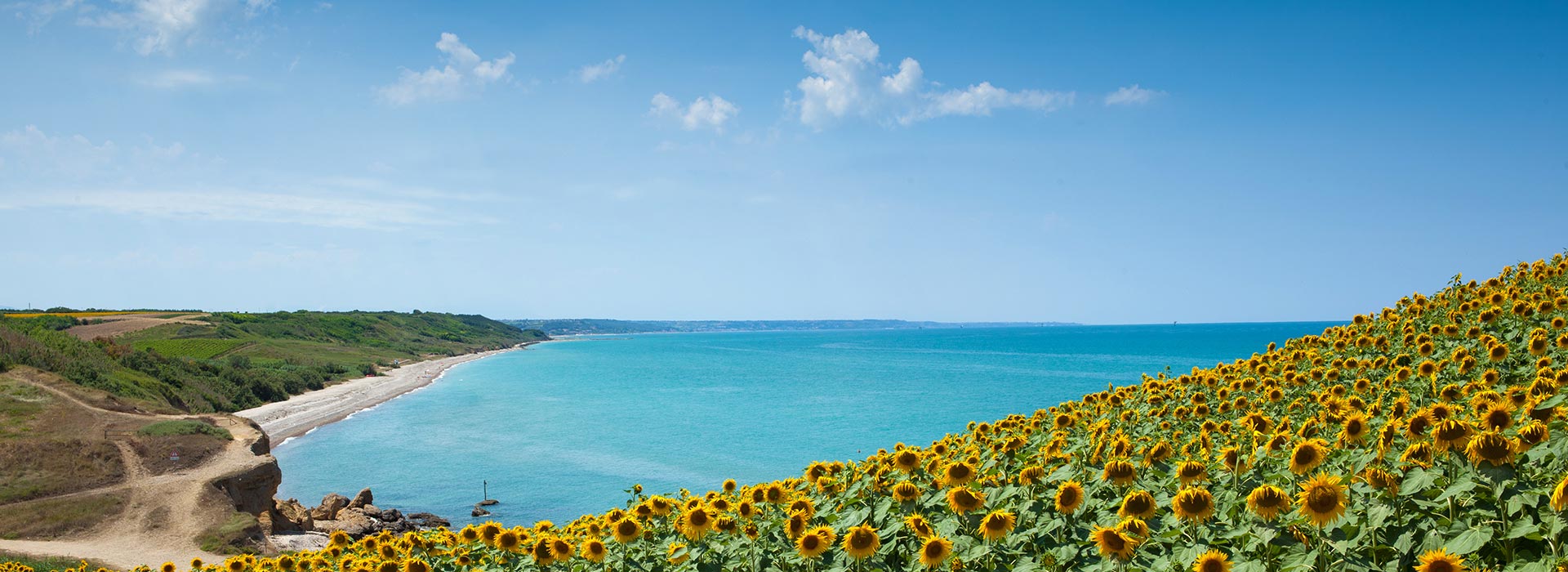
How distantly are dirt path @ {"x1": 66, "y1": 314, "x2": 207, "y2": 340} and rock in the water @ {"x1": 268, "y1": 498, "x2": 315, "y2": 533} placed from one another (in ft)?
257

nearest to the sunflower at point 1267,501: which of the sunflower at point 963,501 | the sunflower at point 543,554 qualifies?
the sunflower at point 963,501

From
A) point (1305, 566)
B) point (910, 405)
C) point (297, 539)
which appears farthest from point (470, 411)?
point (1305, 566)

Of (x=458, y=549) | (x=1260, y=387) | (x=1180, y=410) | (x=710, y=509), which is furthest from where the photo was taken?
(x=1260, y=387)

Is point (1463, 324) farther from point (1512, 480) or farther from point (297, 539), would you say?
point (297, 539)

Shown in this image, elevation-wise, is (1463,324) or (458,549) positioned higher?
(1463,324)

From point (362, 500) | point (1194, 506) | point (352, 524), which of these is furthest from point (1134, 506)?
point (362, 500)

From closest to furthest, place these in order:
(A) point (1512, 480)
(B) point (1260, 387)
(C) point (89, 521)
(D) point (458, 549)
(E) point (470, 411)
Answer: (A) point (1512, 480) → (D) point (458, 549) → (B) point (1260, 387) → (C) point (89, 521) → (E) point (470, 411)

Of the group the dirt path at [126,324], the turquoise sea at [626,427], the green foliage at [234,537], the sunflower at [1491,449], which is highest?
the dirt path at [126,324]

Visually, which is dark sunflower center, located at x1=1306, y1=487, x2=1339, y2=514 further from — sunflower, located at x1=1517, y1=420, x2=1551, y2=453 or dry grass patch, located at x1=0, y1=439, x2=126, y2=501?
dry grass patch, located at x1=0, y1=439, x2=126, y2=501

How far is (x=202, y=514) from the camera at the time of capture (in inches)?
1091

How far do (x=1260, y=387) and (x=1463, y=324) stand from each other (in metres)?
2.89

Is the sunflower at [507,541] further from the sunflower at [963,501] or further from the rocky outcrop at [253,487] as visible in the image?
the rocky outcrop at [253,487]

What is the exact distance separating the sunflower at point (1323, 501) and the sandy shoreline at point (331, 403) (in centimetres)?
6404

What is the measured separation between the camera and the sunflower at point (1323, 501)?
3.85 metres
